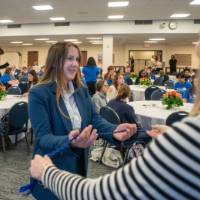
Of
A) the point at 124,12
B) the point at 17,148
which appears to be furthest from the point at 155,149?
the point at 124,12

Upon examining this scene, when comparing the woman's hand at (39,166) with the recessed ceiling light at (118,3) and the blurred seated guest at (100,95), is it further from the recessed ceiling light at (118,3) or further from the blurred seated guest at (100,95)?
the recessed ceiling light at (118,3)

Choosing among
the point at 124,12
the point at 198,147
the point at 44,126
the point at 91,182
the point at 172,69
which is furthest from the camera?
the point at 172,69

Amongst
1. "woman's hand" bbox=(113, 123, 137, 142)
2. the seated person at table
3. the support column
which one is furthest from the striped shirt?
the support column

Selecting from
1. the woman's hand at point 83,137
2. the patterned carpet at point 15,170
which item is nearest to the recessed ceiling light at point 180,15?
the patterned carpet at point 15,170

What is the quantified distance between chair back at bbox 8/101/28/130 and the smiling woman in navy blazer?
115 inches

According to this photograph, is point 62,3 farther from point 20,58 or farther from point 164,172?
point 20,58

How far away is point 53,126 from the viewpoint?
5.72ft

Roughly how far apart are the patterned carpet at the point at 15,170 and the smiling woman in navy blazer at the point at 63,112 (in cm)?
195

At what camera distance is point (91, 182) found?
0.83 m

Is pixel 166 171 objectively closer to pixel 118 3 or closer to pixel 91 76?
pixel 91 76

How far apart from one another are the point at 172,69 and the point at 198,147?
17.6m

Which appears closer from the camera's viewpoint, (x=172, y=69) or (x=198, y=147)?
(x=198, y=147)

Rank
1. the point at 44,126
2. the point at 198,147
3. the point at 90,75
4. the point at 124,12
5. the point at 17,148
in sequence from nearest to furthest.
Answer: the point at 198,147
the point at 44,126
the point at 17,148
the point at 90,75
the point at 124,12

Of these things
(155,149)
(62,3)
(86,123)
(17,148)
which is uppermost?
(62,3)
